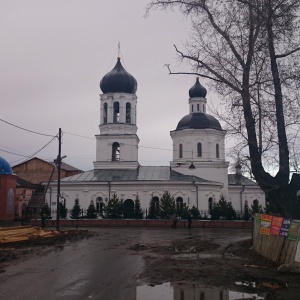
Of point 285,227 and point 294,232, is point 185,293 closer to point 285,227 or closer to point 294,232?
point 294,232

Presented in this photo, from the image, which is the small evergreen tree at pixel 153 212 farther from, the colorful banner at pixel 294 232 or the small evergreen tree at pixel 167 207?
the colorful banner at pixel 294 232

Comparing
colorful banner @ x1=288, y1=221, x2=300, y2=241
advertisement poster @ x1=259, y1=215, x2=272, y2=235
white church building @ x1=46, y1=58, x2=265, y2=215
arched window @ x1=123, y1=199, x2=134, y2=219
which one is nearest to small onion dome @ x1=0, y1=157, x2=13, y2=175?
white church building @ x1=46, y1=58, x2=265, y2=215

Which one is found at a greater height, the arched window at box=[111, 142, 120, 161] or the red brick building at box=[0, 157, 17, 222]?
the arched window at box=[111, 142, 120, 161]

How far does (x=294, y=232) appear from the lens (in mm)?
12258

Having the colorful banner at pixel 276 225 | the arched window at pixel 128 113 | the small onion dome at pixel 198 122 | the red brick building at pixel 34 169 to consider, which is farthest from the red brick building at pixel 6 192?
the colorful banner at pixel 276 225

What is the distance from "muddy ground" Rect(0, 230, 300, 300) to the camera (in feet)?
32.3

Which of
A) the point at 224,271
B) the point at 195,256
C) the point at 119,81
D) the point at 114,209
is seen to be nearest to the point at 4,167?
the point at 114,209

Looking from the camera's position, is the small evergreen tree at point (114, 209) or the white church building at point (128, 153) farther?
the white church building at point (128, 153)

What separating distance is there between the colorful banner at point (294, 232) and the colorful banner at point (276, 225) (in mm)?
871

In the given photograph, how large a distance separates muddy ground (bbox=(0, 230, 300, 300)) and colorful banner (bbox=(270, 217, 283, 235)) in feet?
3.47

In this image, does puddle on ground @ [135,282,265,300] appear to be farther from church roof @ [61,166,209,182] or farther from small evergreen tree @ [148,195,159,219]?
church roof @ [61,166,209,182]

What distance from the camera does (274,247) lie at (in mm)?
13656

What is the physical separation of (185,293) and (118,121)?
40748mm

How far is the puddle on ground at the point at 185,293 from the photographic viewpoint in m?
8.90
